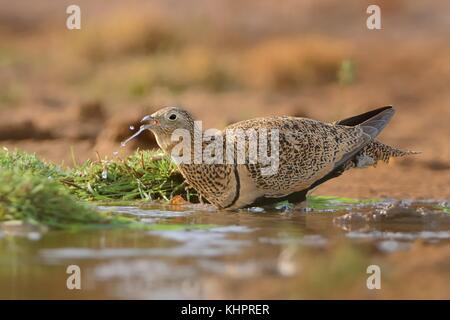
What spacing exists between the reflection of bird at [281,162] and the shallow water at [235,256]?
0.81ft

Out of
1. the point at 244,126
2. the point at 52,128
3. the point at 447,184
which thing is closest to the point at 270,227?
the point at 244,126

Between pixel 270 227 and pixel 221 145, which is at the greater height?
pixel 221 145

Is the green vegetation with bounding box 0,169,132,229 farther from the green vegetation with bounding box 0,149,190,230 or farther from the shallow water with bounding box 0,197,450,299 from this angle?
the green vegetation with bounding box 0,149,190,230

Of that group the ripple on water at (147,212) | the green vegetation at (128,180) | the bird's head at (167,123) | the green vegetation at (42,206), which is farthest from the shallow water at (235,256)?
the green vegetation at (128,180)

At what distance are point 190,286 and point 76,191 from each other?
4.23 meters

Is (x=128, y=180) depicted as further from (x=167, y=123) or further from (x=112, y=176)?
(x=167, y=123)

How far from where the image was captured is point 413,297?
18.2 ft

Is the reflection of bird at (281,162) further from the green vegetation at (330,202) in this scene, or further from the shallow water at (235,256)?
the green vegetation at (330,202)

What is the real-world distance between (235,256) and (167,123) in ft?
7.93

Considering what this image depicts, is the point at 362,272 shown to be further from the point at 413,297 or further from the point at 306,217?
the point at 306,217

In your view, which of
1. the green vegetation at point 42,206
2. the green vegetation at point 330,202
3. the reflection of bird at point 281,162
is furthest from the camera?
the green vegetation at point 330,202

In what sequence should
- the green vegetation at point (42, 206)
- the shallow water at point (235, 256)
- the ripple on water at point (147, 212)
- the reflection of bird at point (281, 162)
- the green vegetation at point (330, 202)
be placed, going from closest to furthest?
the shallow water at point (235, 256)
the green vegetation at point (42, 206)
the ripple on water at point (147, 212)
the reflection of bird at point (281, 162)
the green vegetation at point (330, 202)

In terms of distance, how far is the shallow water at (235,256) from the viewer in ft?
18.6

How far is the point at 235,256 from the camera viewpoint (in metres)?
6.57
